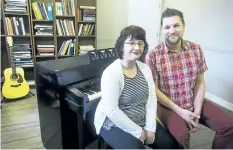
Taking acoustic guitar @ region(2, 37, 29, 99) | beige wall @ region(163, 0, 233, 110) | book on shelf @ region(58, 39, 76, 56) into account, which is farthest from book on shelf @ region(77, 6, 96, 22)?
beige wall @ region(163, 0, 233, 110)

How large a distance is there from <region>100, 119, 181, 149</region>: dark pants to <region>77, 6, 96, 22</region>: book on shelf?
8.24 feet

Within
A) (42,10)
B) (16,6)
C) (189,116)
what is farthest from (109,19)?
(189,116)

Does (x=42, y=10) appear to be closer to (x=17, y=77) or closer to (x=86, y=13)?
(x=86, y=13)

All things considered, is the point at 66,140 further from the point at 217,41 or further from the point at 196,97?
the point at 217,41

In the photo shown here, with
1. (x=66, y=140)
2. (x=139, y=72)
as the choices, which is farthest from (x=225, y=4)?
(x=66, y=140)

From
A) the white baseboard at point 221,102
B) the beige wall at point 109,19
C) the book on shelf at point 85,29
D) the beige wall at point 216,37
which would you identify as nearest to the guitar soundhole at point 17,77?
the book on shelf at point 85,29

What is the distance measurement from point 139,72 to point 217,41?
1962mm

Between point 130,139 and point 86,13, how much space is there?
2.66 meters

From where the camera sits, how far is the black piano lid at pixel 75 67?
1.46 m

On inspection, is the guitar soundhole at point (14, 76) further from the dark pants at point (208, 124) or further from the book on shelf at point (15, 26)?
the dark pants at point (208, 124)

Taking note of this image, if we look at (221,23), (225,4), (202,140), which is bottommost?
(202,140)

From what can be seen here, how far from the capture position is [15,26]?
10.0 feet

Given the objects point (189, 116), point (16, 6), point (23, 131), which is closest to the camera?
point (189, 116)

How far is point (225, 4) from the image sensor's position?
2578mm
